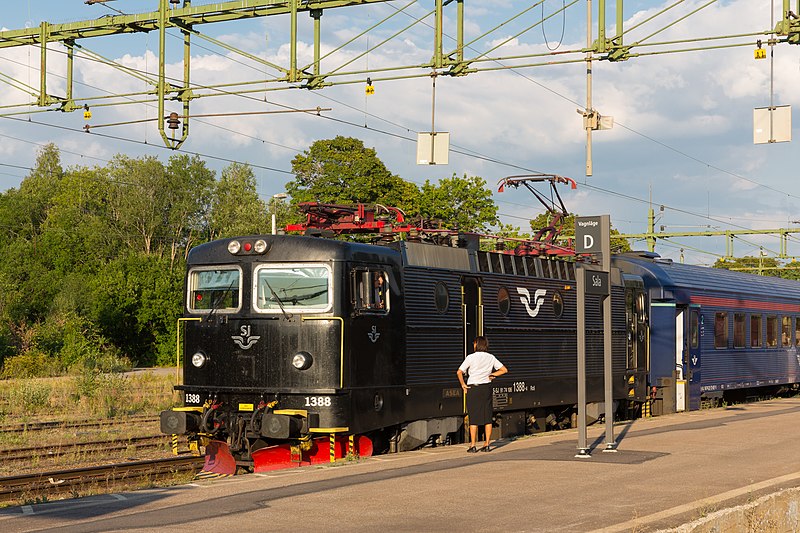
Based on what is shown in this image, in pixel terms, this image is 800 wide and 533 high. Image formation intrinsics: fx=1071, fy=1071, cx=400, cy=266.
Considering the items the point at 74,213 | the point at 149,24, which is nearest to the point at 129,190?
the point at 74,213

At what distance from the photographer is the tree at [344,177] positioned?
55.5 metres

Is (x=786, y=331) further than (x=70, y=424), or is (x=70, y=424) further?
(x=786, y=331)

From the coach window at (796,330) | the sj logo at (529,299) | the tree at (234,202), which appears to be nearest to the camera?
the sj logo at (529,299)

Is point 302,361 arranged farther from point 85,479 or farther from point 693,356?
point 693,356

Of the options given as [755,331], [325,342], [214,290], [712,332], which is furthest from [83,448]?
[755,331]

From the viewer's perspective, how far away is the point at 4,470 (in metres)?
16.4

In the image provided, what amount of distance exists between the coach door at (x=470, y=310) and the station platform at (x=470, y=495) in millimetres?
2474

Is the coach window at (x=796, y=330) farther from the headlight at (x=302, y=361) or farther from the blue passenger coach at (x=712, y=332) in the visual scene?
the headlight at (x=302, y=361)

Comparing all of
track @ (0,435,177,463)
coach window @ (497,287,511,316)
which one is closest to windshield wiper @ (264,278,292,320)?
coach window @ (497,287,511,316)

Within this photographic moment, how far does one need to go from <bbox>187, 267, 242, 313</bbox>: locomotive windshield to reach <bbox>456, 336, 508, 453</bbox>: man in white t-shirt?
3.39 meters

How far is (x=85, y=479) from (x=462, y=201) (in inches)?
1605

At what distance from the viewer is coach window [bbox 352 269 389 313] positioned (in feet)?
48.3

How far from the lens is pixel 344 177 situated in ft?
184

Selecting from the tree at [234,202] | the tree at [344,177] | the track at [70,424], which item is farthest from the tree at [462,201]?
the track at [70,424]
